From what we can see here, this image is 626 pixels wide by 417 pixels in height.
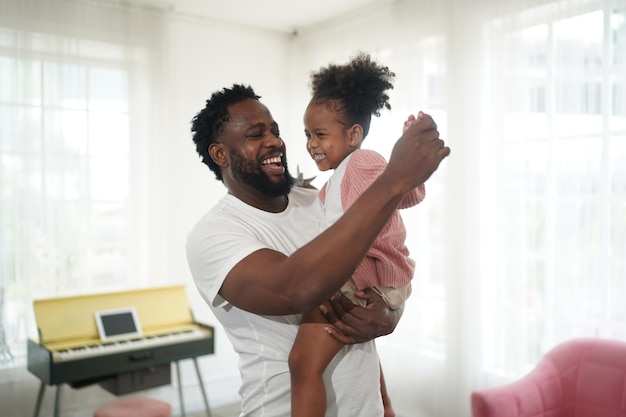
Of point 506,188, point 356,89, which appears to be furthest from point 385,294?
point 506,188

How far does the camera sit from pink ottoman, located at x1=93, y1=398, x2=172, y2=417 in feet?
10.8

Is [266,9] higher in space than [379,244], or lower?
higher

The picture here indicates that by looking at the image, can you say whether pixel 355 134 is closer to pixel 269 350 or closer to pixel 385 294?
pixel 385 294

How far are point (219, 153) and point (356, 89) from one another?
0.51 m

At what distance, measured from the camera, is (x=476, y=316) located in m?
3.77

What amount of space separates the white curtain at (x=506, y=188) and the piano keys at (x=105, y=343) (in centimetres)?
149

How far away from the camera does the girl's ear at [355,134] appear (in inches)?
72.4

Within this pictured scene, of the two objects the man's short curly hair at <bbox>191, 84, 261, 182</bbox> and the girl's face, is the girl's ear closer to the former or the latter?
the girl's face

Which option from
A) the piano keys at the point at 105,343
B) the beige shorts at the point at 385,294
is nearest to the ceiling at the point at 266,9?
the piano keys at the point at 105,343

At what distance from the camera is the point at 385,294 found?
4.91 feet

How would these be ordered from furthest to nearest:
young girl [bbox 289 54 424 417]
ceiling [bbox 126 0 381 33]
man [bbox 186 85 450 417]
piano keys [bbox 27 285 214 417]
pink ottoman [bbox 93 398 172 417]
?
ceiling [bbox 126 0 381 33] → piano keys [bbox 27 285 214 417] → pink ottoman [bbox 93 398 172 417] → young girl [bbox 289 54 424 417] → man [bbox 186 85 450 417]

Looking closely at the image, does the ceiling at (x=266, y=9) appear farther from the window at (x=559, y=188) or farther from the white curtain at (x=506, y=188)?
the window at (x=559, y=188)

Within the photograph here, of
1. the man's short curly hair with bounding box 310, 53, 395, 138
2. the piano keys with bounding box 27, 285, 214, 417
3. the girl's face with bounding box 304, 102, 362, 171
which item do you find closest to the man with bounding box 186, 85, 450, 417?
the girl's face with bounding box 304, 102, 362, 171

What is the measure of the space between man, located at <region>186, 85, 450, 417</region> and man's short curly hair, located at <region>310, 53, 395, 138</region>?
1.09 feet
